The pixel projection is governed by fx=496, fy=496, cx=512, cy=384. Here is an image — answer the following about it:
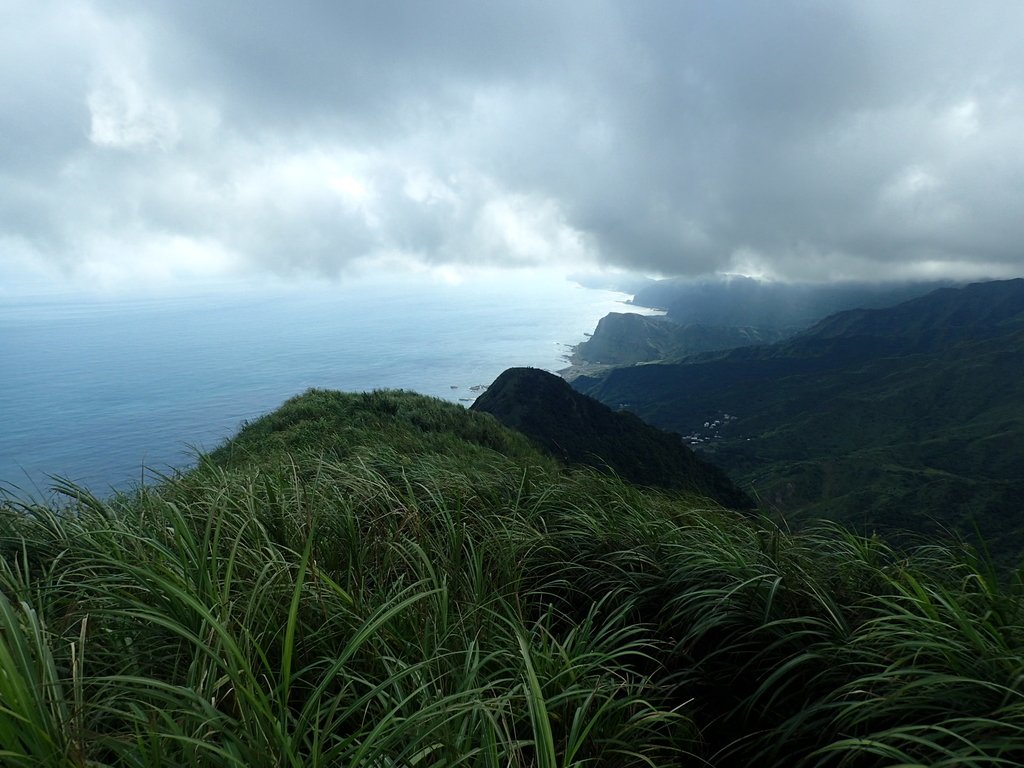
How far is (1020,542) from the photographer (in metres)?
58.2

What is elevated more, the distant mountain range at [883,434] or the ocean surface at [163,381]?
the ocean surface at [163,381]

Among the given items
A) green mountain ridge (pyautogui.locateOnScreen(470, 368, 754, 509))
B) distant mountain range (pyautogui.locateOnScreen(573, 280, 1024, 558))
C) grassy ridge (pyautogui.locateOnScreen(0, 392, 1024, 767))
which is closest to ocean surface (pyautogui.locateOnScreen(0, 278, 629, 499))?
grassy ridge (pyautogui.locateOnScreen(0, 392, 1024, 767))

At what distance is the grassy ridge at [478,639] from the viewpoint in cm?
152

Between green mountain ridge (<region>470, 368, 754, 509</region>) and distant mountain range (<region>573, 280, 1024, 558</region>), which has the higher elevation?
green mountain ridge (<region>470, 368, 754, 509</region>)

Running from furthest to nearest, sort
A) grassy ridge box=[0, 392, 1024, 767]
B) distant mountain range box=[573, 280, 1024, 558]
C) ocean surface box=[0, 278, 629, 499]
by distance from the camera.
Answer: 1. distant mountain range box=[573, 280, 1024, 558]
2. ocean surface box=[0, 278, 629, 499]
3. grassy ridge box=[0, 392, 1024, 767]

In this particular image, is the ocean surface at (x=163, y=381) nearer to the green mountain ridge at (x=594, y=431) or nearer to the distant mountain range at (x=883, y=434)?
the green mountain ridge at (x=594, y=431)

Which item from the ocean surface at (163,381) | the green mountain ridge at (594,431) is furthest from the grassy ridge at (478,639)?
the green mountain ridge at (594,431)

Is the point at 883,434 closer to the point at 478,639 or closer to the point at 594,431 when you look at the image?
the point at 594,431

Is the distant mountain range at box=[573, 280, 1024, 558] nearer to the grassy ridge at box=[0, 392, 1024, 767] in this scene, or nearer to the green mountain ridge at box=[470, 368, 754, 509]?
the green mountain ridge at box=[470, 368, 754, 509]

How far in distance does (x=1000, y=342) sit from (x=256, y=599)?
268327mm

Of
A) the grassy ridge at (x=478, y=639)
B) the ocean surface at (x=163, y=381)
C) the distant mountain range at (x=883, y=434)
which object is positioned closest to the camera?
the grassy ridge at (x=478, y=639)

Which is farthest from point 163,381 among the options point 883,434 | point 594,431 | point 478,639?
point 883,434

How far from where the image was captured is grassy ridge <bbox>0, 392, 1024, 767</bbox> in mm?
1517

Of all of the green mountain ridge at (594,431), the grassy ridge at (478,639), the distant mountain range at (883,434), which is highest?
the grassy ridge at (478,639)
